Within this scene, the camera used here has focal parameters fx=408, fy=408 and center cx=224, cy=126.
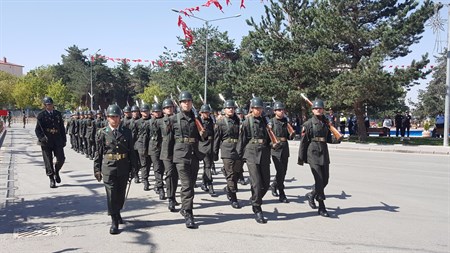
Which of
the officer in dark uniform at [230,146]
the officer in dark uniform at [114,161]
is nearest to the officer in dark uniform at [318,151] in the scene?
the officer in dark uniform at [230,146]

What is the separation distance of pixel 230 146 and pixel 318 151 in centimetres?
203

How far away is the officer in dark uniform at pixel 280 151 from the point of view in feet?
27.1

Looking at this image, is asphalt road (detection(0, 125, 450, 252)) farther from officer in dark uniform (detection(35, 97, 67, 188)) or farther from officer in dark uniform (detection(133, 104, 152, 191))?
officer in dark uniform (detection(35, 97, 67, 188))

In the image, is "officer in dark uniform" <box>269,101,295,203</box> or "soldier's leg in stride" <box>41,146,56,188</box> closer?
"officer in dark uniform" <box>269,101,295,203</box>

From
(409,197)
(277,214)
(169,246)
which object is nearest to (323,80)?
(409,197)

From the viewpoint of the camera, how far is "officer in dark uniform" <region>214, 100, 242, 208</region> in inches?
311

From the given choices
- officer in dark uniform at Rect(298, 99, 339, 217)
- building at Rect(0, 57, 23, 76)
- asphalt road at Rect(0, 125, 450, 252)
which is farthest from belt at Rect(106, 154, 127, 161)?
building at Rect(0, 57, 23, 76)

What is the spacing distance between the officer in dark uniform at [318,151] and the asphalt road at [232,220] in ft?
1.25

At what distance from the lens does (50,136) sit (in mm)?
9672

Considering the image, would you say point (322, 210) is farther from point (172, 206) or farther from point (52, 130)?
point (52, 130)

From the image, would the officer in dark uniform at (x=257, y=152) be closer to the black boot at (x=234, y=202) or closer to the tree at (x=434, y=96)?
the black boot at (x=234, y=202)

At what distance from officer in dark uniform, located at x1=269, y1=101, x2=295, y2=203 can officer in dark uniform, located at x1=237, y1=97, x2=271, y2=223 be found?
3.85 feet

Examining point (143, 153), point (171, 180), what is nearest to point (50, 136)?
point (143, 153)

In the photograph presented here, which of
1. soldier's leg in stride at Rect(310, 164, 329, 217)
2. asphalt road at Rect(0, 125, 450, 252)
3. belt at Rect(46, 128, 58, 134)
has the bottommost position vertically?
asphalt road at Rect(0, 125, 450, 252)
